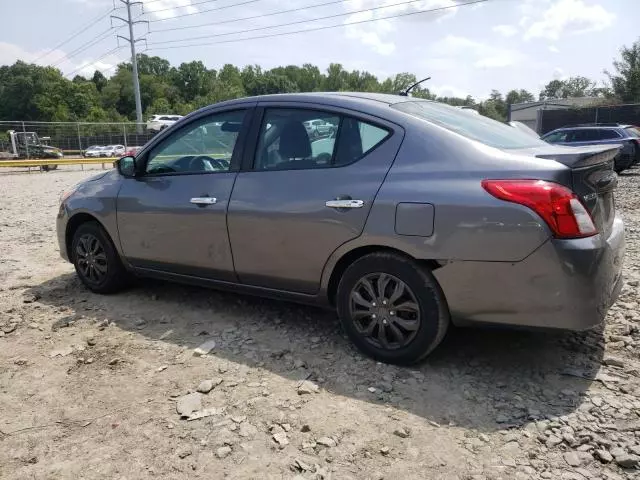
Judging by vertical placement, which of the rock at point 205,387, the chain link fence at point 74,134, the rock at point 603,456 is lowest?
the rock at point 603,456

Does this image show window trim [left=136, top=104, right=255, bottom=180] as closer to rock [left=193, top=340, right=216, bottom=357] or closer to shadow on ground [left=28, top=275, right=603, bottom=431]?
shadow on ground [left=28, top=275, right=603, bottom=431]

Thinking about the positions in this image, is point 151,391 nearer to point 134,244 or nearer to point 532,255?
point 134,244

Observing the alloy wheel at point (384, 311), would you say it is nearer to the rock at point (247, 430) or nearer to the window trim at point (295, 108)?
the window trim at point (295, 108)

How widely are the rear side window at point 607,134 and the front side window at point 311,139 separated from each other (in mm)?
15290

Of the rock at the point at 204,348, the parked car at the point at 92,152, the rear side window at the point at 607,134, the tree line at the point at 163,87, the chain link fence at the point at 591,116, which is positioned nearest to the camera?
the rock at the point at 204,348

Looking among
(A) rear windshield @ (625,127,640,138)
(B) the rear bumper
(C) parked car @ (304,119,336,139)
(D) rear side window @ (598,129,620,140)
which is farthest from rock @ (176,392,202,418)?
(A) rear windshield @ (625,127,640,138)

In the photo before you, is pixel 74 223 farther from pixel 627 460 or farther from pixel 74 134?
pixel 74 134

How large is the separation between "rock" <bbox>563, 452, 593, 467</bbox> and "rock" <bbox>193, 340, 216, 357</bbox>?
2.22 meters

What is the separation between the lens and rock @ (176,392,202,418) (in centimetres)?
280

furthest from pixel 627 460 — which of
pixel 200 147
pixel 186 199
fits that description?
Answer: pixel 200 147

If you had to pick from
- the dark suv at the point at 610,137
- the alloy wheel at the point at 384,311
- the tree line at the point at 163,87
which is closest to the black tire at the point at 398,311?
the alloy wheel at the point at 384,311

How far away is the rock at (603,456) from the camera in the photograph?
7.66 ft

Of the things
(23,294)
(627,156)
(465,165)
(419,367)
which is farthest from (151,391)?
(627,156)

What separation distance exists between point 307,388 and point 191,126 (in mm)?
2269
